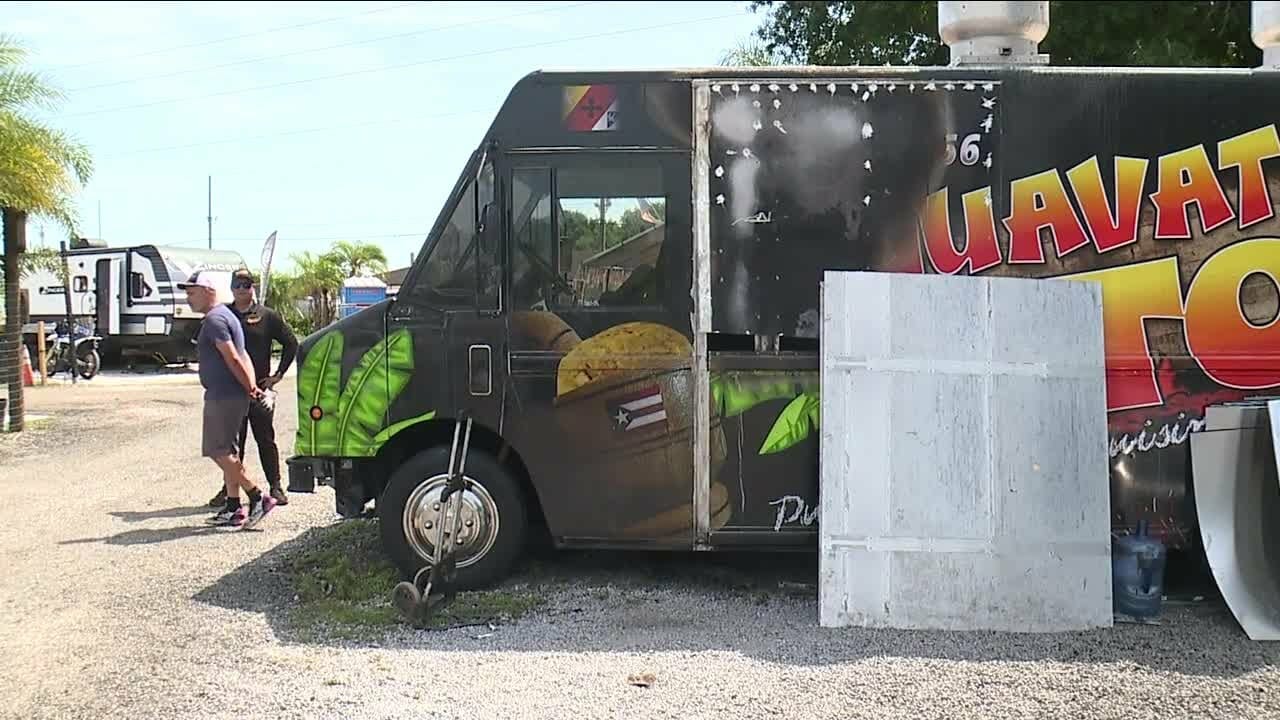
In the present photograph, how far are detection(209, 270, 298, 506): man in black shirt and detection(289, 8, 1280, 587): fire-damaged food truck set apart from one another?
3.11 metres

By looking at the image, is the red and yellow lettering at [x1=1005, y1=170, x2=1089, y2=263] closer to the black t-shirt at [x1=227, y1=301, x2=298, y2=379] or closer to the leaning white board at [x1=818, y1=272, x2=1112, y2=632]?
the leaning white board at [x1=818, y1=272, x2=1112, y2=632]

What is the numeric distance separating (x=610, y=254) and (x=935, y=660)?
8.27ft

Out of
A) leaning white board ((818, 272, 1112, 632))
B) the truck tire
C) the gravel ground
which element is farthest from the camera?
the truck tire

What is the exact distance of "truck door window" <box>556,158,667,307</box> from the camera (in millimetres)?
5926

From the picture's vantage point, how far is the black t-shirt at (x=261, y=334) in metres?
8.81

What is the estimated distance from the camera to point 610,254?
5945mm

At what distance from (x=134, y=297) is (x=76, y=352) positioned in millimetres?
2260

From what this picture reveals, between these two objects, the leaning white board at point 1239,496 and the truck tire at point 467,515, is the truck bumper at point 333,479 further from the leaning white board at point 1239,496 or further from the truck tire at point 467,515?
the leaning white board at point 1239,496

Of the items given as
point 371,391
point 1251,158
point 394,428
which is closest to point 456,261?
point 371,391

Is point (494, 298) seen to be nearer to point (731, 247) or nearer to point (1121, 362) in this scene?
point (731, 247)

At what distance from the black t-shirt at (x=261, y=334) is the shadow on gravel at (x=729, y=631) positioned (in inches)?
103

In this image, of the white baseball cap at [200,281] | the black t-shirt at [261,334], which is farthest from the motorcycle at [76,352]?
the white baseball cap at [200,281]

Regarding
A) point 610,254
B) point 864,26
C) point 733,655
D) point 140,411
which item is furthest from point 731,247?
point 140,411

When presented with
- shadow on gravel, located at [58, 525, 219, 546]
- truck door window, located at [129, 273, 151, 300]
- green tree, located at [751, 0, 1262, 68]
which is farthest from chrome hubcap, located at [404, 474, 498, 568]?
truck door window, located at [129, 273, 151, 300]
